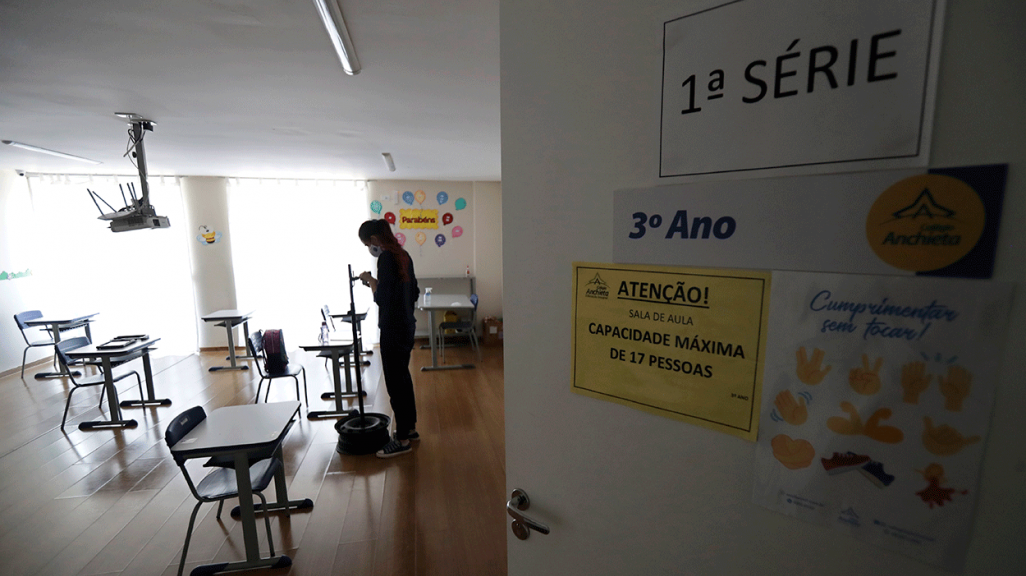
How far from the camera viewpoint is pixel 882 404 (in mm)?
536

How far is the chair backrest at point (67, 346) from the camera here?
371 cm

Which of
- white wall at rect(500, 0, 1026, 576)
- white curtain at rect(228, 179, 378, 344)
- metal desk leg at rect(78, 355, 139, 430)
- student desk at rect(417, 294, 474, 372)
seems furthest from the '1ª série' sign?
white curtain at rect(228, 179, 378, 344)

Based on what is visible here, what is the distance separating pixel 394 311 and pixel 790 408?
2.71 meters

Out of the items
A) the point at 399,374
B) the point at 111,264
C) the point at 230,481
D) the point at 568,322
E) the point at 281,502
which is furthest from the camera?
the point at 111,264

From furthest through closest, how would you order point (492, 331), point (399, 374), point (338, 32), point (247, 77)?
point (492, 331) < point (399, 374) < point (247, 77) < point (338, 32)

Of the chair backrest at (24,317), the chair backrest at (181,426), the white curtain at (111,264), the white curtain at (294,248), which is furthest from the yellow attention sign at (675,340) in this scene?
the chair backrest at (24,317)

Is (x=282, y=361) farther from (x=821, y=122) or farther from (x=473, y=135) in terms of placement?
(x=821, y=122)

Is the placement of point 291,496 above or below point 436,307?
below

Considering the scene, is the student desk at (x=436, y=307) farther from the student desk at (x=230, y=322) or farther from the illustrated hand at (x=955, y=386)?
the illustrated hand at (x=955, y=386)

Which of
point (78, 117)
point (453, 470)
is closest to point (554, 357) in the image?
point (453, 470)

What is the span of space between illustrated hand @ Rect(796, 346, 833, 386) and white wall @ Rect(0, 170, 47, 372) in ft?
28.1

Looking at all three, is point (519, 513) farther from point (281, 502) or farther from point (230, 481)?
point (281, 502)

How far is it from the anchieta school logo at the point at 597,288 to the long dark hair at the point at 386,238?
234cm

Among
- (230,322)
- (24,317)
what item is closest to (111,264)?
(24,317)
